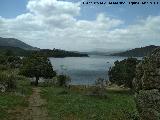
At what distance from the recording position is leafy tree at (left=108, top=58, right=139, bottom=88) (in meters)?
98.1

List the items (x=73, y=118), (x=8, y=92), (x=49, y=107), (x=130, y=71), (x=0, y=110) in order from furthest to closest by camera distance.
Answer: (x=130, y=71) → (x=8, y=92) → (x=49, y=107) → (x=0, y=110) → (x=73, y=118)

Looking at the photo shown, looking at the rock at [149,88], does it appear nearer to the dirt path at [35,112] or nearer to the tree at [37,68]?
the dirt path at [35,112]

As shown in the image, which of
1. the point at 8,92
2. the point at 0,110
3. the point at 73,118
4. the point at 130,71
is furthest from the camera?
the point at 130,71

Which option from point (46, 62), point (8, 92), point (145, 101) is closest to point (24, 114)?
point (145, 101)

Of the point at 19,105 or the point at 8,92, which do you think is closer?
the point at 19,105

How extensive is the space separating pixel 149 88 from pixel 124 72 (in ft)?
236

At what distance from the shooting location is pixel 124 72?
9856 cm

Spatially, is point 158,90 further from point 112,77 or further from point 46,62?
point 46,62

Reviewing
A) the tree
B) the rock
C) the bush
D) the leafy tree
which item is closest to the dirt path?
the rock

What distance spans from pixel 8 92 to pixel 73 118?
98.8 ft

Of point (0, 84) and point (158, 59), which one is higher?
point (158, 59)

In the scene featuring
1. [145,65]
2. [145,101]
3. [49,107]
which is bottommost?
[49,107]

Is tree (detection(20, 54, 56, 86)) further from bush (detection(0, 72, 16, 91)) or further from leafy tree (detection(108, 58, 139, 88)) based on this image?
bush (detection(0, 72, 16, 91))

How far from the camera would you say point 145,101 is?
26.9m
